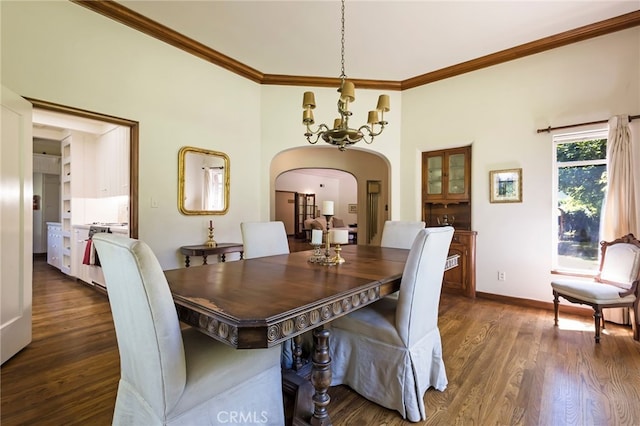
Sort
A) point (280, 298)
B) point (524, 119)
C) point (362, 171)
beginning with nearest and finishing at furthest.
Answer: point (280, 298), point (524, 119), point (362, 171)

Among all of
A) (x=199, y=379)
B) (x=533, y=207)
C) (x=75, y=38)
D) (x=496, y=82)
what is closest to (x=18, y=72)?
(x=75, y=38)

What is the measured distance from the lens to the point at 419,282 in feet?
5.30

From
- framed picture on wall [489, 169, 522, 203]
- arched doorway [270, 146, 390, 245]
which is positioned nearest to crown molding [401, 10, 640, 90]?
framed picture on wall [489, 169, 522, 203]

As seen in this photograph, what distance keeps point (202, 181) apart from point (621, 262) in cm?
436

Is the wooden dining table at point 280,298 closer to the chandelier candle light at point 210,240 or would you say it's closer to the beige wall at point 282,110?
the chandelier candle light at point 210,240

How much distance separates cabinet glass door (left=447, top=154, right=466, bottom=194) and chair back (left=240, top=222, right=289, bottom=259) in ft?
8.85

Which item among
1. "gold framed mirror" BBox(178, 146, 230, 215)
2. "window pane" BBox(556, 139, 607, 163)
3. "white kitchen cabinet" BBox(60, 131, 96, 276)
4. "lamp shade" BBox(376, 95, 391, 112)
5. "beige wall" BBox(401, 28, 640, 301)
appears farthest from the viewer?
"white kitchen cabinet" BBox(60, 131, 96, 276)

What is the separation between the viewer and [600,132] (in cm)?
323

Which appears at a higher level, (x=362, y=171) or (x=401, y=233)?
(x=362, y=171)

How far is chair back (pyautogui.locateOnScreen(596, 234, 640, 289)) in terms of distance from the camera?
8.65 feet

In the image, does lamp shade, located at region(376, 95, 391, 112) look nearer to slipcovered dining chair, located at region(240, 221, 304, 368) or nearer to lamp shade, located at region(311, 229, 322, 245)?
lamp shade, located at region(311, 229, 322, 245)

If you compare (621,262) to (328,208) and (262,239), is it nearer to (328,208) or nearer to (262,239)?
(328,208)

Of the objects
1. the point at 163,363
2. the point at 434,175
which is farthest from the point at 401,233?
the point at 163,363

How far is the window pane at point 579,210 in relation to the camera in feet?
10.9
